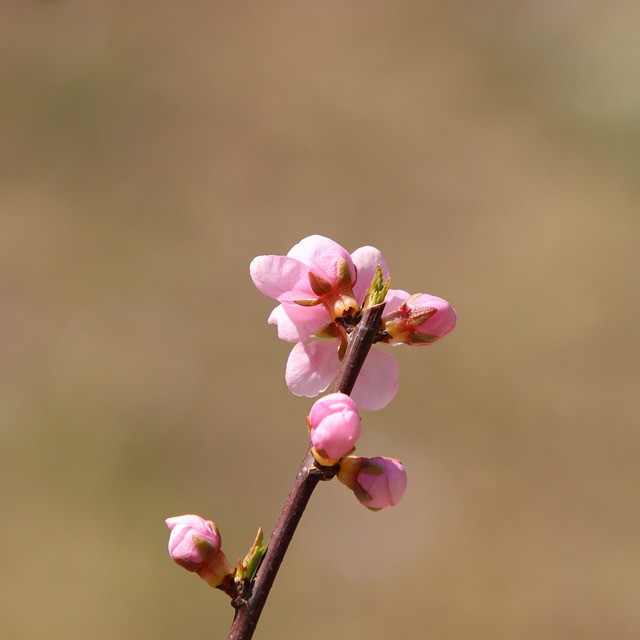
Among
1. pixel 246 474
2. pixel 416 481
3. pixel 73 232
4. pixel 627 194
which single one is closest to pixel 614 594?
pixel 416 481

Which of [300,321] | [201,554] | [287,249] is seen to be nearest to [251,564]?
[201,554]

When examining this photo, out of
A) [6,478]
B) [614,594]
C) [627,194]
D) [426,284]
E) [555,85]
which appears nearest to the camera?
[614,594]

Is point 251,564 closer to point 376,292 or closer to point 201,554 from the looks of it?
point 201,554

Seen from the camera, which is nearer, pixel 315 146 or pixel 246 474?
pixel 246 474

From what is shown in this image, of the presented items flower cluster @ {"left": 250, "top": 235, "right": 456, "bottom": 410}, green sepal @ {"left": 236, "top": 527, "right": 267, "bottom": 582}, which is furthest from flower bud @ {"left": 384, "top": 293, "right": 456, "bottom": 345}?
green sepal @ {"left": 236, "top": 527, "right": 267, "bottom": 582}

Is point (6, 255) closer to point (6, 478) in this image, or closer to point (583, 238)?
point (6, 478)

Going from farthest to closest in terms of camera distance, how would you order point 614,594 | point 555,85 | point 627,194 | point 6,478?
point 555,85, point 627,194, point 6,478, point 614,594
